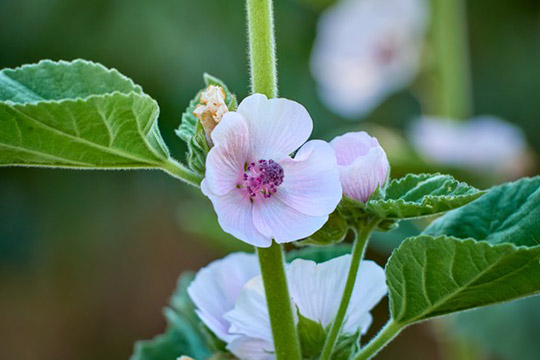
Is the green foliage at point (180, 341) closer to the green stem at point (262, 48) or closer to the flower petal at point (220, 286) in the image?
the flower petal at point (220, 286)

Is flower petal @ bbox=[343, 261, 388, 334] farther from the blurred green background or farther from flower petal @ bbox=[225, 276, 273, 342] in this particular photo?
the blurred green background

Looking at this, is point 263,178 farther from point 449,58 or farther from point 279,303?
point 449,58

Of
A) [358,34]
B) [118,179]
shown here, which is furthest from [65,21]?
[358,34]

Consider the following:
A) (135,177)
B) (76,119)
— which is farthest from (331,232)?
(135,177)

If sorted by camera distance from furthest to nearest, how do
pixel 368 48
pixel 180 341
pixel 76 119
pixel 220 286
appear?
pixel 368 48, pixel 180 341, pixel 220 286, pixel 76 119

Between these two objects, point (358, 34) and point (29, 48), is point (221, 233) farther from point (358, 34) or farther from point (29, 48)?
point (29, 48)

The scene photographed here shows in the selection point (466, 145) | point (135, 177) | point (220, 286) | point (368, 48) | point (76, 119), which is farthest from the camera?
point (135, 177)

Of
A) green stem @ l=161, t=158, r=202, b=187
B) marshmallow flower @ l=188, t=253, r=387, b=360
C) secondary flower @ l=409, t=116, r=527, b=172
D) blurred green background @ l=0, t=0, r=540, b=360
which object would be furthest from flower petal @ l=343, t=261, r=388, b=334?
blurred green background @ l=0, t=0, r=540, b=360

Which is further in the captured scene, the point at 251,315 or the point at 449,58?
the point at 449,58
